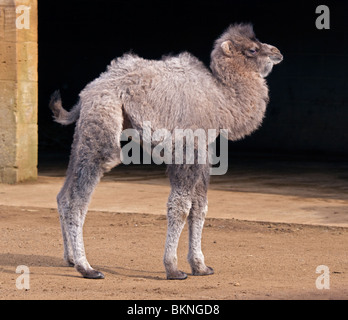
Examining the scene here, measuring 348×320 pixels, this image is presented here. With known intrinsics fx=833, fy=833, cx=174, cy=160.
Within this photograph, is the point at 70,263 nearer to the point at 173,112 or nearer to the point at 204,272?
the point at 204,272

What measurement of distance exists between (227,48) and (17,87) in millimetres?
6220

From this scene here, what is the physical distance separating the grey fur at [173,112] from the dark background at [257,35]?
36.0 feet

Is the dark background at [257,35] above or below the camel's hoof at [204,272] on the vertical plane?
above

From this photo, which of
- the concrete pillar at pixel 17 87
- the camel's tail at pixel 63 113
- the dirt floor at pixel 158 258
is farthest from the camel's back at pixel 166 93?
the concrete pillar at pixel 17 87

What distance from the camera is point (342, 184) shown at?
506 inches

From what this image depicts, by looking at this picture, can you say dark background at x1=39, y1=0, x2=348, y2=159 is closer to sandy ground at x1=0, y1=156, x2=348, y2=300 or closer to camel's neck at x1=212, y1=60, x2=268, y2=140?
sandy ground at x1=0, y1=156, x2=348, y2=300

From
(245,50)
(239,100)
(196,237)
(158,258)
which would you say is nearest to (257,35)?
(158,258)

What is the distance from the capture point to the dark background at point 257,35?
17.9 metres

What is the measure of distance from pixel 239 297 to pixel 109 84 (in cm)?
206

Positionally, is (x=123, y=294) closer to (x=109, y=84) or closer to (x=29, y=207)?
(x=109, y=84)

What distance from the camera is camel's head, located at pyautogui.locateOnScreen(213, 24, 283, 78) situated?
6.91 m

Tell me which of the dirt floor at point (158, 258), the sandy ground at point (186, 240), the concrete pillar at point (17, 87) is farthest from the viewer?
the concrete pillar at point (17, 87)

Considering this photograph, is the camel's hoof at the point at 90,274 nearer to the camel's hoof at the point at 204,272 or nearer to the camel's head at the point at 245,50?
the camel's hoof at the point at 204,272

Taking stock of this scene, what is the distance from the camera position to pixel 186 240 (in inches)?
340
